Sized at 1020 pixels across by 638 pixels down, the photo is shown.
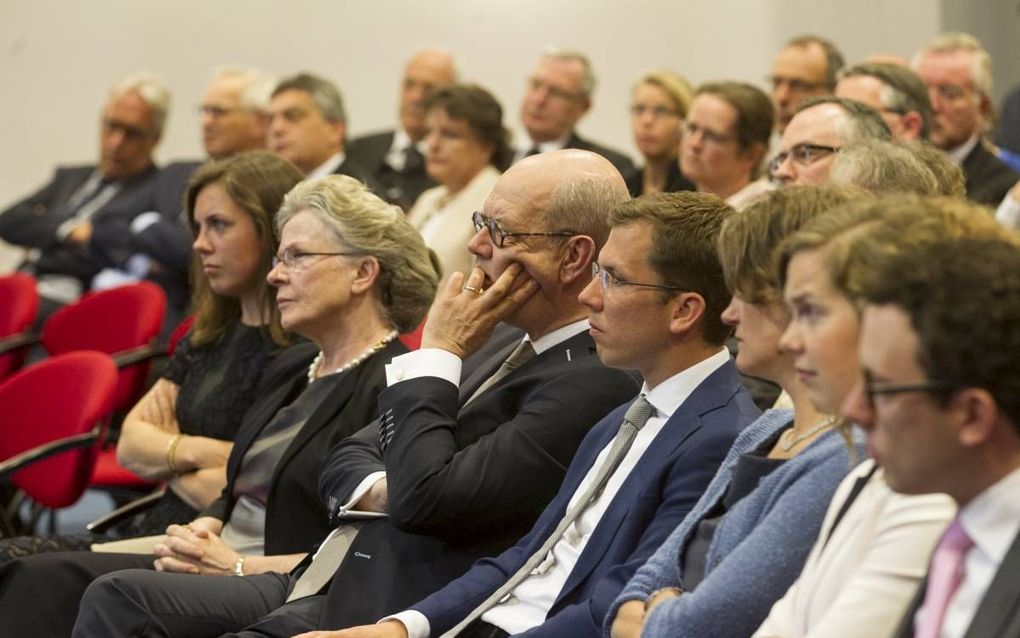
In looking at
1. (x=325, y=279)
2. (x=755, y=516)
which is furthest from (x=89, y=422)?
(x=755, y=516)

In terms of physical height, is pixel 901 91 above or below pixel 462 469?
above

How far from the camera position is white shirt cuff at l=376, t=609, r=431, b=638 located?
2564 mm

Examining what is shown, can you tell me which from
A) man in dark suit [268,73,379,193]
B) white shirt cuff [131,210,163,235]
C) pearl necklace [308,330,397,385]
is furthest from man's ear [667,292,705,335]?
white shirt cuff [131,210,163,235]

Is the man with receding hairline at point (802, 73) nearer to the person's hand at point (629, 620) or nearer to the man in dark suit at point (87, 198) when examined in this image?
the man in dark suit at point (87, 198)

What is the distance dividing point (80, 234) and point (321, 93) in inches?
54.5

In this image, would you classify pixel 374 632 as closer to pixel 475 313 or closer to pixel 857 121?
pixel 475 313

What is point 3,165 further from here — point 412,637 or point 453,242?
point 412,637

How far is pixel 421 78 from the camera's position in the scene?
7328 mm

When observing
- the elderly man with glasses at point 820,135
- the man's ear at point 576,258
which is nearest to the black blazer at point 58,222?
the elderly man with glasses at point 820,135

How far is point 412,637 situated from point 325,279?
1.11 metres

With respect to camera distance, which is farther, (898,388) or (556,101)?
(556,101)

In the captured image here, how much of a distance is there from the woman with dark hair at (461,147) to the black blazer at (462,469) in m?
2.87

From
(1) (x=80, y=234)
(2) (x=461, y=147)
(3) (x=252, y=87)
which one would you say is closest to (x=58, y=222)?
(1) (x=80, y=234)

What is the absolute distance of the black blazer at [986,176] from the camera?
5.19 meters
